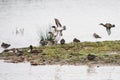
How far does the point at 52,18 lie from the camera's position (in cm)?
3769

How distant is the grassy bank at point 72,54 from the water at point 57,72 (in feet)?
1.92

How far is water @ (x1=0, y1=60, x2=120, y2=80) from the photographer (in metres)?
20.0

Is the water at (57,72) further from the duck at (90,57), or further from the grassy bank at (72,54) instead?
the duck at (90,57)

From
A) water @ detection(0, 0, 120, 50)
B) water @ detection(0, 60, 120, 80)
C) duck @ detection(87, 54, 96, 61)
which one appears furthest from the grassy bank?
water @ detection(0, 0, 120, 50)

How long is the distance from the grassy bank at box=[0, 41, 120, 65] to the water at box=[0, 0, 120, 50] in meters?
3.41

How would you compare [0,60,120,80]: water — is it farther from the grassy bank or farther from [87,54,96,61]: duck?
[87,54,96,61]: duck

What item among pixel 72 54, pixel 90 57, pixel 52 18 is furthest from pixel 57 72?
pixel 52 18

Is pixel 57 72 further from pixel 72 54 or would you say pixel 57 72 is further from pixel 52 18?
pixel 52 18

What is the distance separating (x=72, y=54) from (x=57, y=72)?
2519 millimetres

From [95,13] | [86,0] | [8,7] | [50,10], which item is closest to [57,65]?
[95,13]

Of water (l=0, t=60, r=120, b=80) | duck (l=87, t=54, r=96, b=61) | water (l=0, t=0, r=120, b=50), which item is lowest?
water (l=0, t=60, r=120, b=80)

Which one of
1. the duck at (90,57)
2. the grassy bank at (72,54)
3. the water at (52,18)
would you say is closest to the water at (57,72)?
the grassy bank at (72,54)

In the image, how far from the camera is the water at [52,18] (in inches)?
1207

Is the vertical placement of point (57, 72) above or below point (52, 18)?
below
